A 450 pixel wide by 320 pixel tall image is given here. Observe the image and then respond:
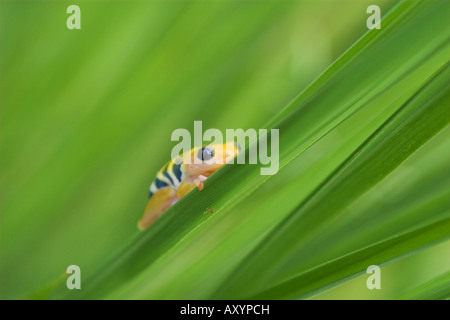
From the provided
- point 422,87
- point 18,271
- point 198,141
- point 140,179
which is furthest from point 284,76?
point 18,271

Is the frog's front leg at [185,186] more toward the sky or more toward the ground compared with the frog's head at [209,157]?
more toward the ground

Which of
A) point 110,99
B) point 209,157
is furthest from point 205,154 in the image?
point 110,99

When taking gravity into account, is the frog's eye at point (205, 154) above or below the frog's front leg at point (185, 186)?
above

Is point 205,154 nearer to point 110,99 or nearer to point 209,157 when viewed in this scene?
point 209,157

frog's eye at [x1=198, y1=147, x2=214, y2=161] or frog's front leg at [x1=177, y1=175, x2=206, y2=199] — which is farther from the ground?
frog's eye at [x1=198, y1=147, x2=214, y2=161]
